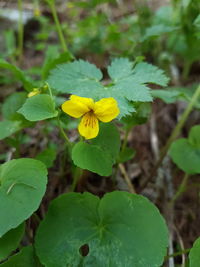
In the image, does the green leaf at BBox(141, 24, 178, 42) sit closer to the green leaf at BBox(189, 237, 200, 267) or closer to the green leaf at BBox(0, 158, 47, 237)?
the green leaf at BBox(0, 158, 47, 237)

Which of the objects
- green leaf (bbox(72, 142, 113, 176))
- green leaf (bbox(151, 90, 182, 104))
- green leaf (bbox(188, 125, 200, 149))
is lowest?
green leaf (bbox(188, 125, 200, 149))

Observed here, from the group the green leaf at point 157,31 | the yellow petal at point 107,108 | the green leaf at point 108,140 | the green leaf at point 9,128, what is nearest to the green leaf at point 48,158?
the green leaf at point 9,128

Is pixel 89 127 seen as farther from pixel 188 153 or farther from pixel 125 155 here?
pixel 188 153

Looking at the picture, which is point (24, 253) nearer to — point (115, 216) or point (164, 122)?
point (115, 216)

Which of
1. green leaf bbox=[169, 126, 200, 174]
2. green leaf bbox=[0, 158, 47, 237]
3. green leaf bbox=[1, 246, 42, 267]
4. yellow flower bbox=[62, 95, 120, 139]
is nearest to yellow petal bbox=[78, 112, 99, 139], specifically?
yellow flower bbox=[62, 95, 120, 139]

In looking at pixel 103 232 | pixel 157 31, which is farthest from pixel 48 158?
pixel 157 31

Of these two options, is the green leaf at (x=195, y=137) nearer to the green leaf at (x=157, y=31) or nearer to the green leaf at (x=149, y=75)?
the green leaf at (x=149, y=75)
